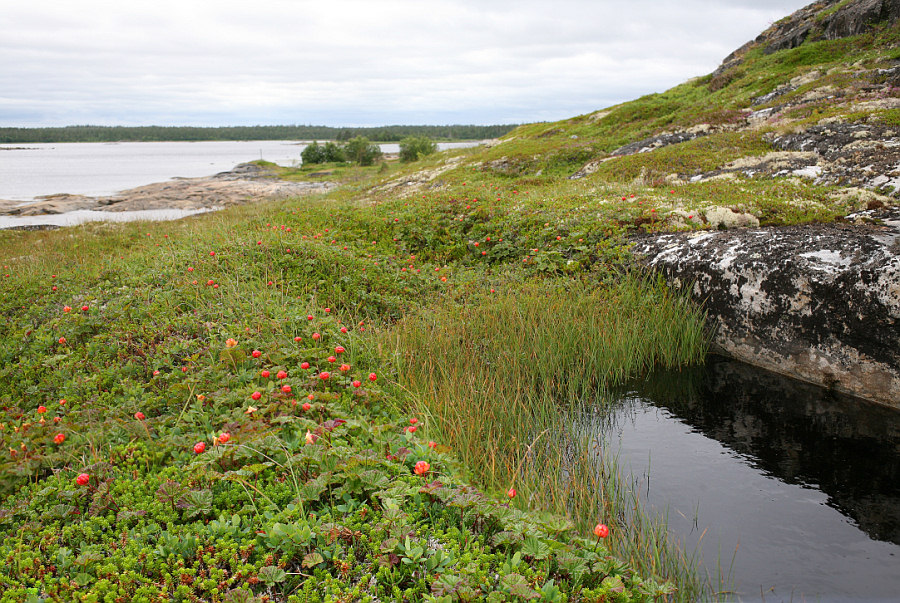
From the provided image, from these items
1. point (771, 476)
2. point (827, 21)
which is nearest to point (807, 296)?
point (771, 476)

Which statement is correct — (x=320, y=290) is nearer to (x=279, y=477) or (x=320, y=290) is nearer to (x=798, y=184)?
(x=279, y=477)

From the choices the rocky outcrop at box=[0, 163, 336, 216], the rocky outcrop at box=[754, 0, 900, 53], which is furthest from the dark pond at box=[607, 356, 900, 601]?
the rocky outcrop at box=[0, 163, 336, 216]

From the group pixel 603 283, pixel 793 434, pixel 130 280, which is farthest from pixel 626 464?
pixel 130 280

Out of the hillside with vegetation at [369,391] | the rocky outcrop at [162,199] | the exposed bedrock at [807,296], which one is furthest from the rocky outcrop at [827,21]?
the rocky outcrop at [162,199]

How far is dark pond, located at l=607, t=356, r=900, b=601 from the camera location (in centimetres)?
409

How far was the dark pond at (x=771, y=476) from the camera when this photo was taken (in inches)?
161

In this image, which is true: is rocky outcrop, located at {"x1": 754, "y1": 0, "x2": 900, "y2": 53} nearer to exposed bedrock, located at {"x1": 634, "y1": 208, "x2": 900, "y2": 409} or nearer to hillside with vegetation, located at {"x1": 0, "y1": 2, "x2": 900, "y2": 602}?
hillside with vegetation, located at {"x1": 0, "y1": 2, "x2": 900, "y2": 602}

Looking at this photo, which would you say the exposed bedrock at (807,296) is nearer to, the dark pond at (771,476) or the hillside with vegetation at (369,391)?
the dark pond at (771,476)

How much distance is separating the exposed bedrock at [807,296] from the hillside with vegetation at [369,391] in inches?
23.0

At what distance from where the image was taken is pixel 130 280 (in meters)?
8.48

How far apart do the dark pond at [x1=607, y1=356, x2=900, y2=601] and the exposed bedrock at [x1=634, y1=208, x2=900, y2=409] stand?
0.36 metres

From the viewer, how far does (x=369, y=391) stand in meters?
5.39

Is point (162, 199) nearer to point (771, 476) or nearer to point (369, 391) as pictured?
point (369, 391)

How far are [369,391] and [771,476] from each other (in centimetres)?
396
